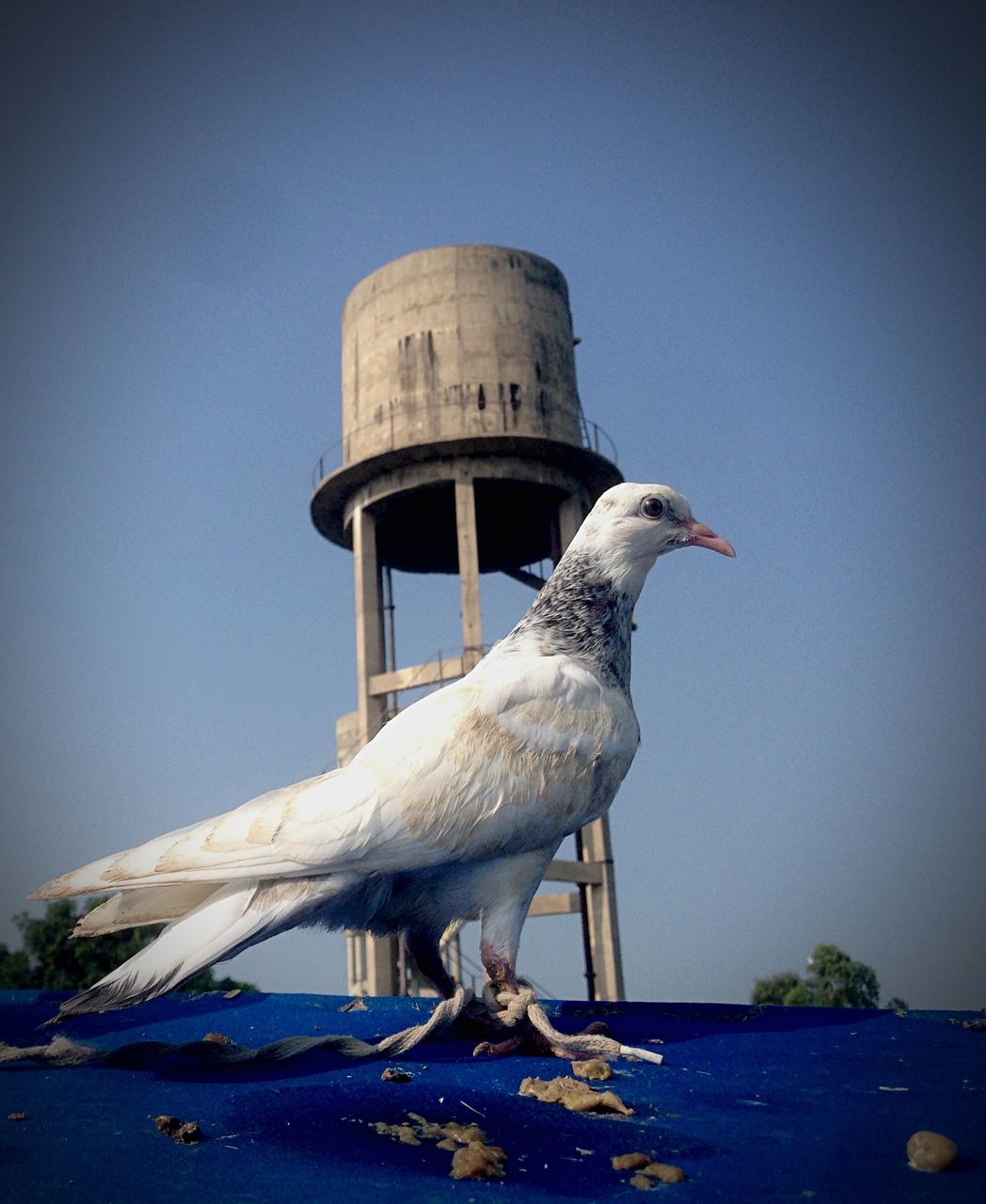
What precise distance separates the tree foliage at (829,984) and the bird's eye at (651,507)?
31.2 m

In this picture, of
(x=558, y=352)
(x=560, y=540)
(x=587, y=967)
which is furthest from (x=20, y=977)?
(x=558, y=352)

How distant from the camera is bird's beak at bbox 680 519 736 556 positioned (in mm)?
3326

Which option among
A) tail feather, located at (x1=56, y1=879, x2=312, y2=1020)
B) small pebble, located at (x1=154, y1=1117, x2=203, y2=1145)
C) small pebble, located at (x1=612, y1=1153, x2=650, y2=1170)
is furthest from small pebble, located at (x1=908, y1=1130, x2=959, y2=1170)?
tail feather, located at (x1=56, y1=879, x2=312, y2=1020)

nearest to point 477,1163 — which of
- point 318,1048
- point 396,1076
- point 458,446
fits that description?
point 396,1076

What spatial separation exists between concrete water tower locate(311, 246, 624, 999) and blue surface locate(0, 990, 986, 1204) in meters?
10.1

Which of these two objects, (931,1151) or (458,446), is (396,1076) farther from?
(458,446)

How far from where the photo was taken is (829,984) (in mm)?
31594

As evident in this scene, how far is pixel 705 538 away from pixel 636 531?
285mm

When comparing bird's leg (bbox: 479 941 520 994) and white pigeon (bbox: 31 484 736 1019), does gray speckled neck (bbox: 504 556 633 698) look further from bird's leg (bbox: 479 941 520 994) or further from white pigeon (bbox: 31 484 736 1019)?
bird's leg (bbox: 479 941 520 994)

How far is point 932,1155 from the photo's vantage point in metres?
1.71

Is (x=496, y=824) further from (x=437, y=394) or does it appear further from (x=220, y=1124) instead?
(x=437, y=394)

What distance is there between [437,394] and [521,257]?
2.86 meters

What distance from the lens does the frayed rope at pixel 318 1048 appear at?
2.55 metres

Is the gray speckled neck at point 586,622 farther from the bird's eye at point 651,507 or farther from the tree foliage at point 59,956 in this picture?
the tree foliage at point 59,956
